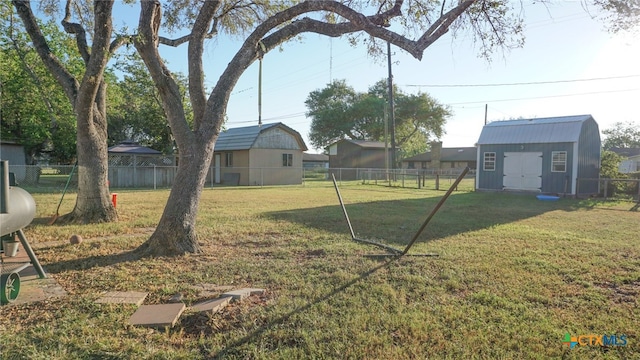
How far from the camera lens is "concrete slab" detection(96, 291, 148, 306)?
3665 mm

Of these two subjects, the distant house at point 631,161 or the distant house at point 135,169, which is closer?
the distant house at point 135,169

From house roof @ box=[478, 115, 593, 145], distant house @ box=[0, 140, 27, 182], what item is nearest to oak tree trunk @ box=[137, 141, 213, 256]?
house roof @ box=[478, 115, 593, 145]

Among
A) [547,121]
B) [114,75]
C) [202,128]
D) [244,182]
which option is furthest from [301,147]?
[202,128]

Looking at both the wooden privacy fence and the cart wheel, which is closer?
the cart wheel

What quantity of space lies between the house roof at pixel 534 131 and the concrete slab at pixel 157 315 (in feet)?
58.1

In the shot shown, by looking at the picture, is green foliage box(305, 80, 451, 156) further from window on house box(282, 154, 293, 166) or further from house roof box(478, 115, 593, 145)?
house roof box(478, 115, 593, 145)

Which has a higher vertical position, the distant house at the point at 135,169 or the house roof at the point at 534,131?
the house roof at the point at 534,131

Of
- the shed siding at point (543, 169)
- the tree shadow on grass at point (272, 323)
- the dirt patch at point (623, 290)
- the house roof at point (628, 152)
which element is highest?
the house roof at point (628, 152)

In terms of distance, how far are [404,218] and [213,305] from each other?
6.84 m

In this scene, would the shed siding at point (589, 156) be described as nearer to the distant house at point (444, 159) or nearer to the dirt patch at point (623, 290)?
the dirt patch at point (623, 290)

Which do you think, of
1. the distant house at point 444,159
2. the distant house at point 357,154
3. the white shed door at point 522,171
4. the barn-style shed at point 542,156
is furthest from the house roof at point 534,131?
the distant house at point 444,159

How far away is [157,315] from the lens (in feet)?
10.9

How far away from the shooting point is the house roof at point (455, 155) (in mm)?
47250

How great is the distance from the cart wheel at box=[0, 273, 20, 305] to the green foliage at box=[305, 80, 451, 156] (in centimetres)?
4240
